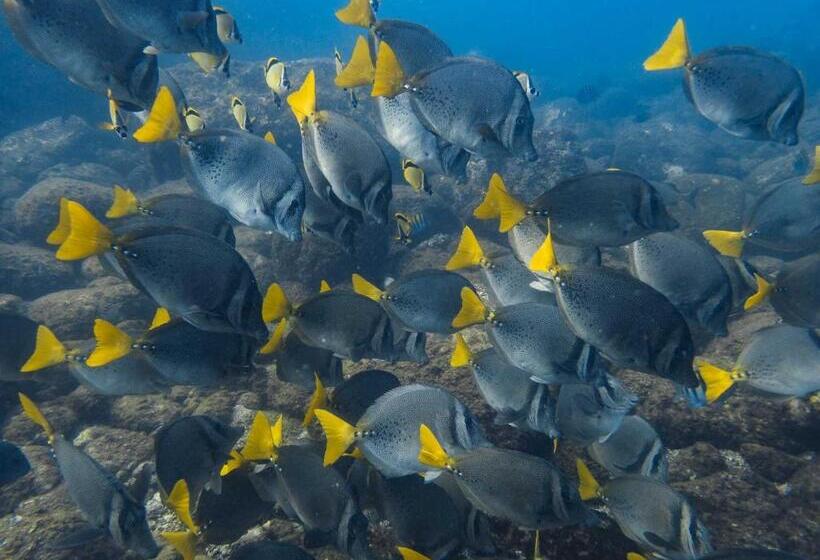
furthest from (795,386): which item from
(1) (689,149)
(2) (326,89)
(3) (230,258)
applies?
(1) (689,149)

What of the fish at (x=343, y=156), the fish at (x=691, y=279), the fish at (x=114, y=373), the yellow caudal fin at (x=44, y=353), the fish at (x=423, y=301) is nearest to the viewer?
the fish at (x=343, y=156)

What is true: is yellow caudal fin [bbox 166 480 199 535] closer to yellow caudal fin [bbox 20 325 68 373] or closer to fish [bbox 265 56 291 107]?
yellow caudal fin [bbox 20 325 68 373]

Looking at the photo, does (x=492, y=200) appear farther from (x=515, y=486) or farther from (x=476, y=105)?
(x=515, y=486)

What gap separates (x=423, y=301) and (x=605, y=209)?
1.32m

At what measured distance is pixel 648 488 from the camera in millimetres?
2514

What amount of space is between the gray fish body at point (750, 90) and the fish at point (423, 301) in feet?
6.93

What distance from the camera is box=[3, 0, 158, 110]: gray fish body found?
223cm

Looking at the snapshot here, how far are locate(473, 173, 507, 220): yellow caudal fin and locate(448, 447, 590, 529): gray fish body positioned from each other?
129 cm

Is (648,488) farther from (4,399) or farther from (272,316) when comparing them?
(4,399)

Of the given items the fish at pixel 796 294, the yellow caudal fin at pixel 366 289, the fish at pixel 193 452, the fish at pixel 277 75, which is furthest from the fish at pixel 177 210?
the fish at pixel 277 75

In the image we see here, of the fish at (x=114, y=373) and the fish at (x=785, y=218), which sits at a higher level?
the fish at (x=785, y=218)

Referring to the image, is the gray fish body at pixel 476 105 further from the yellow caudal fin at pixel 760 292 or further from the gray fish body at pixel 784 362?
the gray fish body at pixel 784 362

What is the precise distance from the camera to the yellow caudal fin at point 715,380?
10.2 ft

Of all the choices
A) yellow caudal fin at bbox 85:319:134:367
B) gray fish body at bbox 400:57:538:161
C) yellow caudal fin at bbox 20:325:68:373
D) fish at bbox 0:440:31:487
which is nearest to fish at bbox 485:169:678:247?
gray fish body at bbox 400:57:538:161
